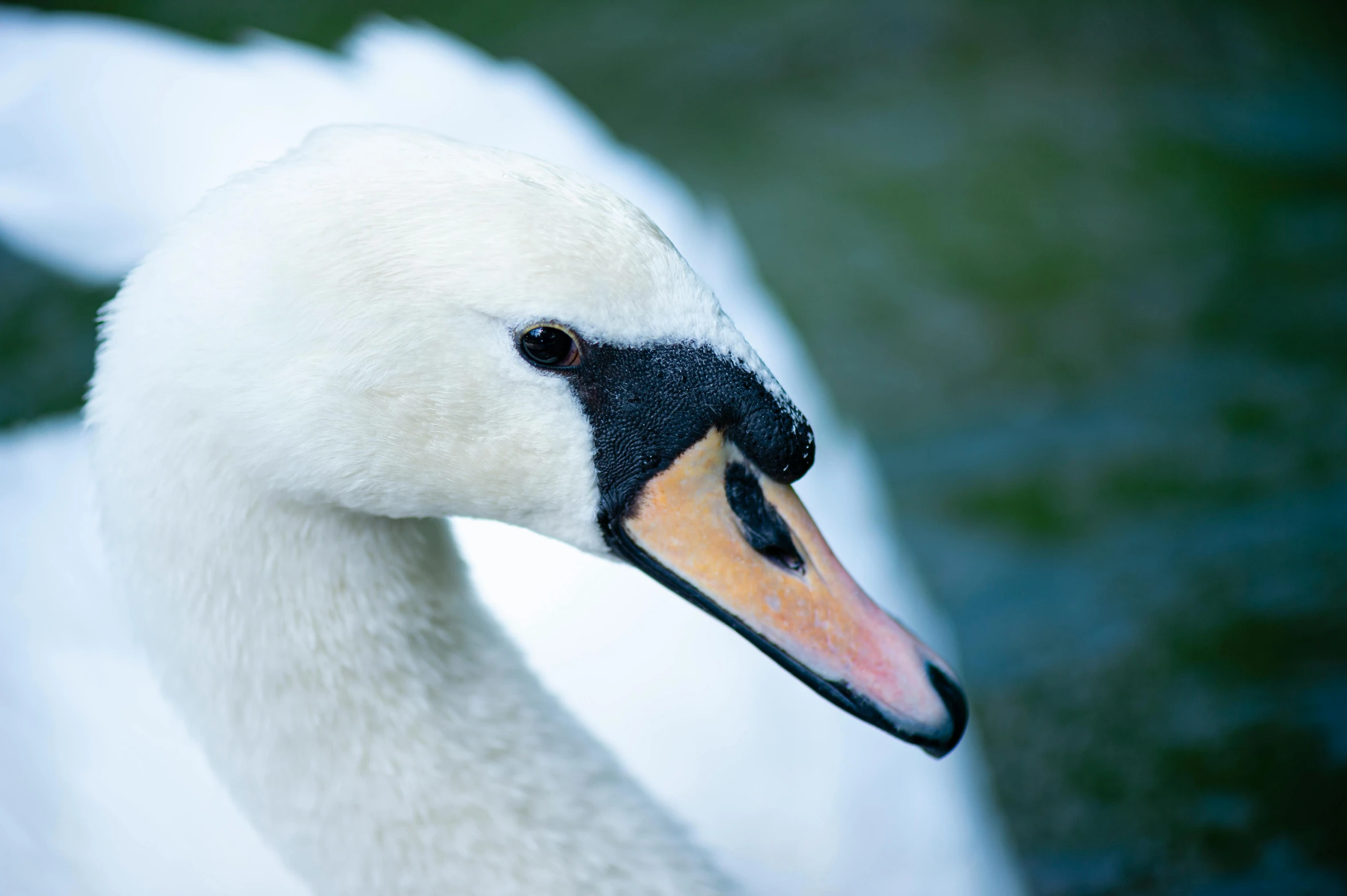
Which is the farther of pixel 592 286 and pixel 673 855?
pixel 673 855

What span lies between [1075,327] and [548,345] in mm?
3064

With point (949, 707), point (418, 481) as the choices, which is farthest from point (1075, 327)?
point (418, 481)

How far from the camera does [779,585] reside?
1.33m

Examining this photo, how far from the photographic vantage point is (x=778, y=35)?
4.84 metres

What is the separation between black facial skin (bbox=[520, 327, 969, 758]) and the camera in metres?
1.24

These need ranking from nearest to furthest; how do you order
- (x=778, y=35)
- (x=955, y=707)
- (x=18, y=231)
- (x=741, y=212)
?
1. (x=955, y=707)
2. (x=18, y=231)
3. (x=741, y=212)
4. (x=778, y=35)

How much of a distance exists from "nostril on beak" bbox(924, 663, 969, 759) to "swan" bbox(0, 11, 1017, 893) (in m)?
0.80

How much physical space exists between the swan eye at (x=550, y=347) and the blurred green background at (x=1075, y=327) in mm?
2015

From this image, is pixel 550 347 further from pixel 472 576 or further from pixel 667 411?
pixel 472 576

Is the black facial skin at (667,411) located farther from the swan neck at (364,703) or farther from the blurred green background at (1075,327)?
the blurred green background at (1075,327)

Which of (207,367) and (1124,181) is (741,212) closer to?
(1124,181)


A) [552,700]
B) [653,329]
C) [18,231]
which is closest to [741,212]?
[18,231]

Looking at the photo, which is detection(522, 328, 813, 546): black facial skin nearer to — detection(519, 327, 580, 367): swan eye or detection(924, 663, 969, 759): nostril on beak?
detection(519, 327, 580, 367): swan eye

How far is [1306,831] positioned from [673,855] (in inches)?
71.5
